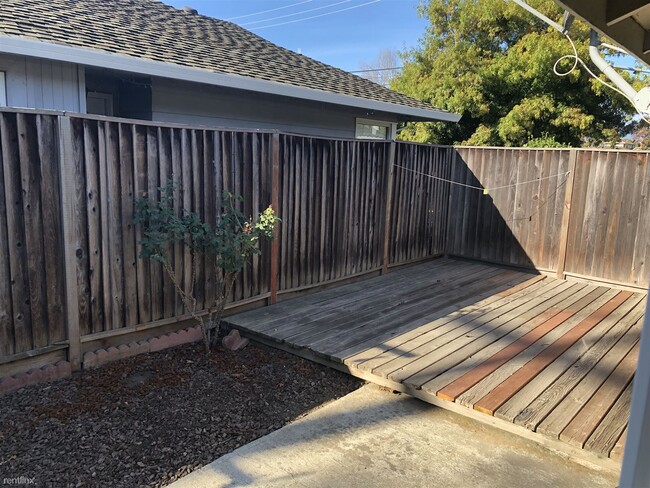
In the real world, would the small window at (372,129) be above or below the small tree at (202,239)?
above

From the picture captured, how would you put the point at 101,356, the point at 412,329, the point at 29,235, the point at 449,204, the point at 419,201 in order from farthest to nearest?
the point at 449,204, the point at 419,201, the point at 412,329, the point at 101,356, the point at 29,235

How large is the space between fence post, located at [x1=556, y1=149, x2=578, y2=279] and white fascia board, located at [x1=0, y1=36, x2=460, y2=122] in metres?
2.87

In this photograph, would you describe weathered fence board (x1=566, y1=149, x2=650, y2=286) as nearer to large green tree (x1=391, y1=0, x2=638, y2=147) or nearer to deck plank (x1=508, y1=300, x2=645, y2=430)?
deck plank (x1=508, y1=300, x2=645, y2=430)

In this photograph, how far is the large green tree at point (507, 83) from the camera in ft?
40.4

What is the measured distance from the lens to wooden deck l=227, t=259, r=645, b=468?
304 centimetres

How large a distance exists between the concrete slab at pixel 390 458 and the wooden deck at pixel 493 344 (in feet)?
0.40

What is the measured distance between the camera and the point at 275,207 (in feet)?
16.3

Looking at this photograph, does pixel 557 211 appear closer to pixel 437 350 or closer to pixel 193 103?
pixel 437 350

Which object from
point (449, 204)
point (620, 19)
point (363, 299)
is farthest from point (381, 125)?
point (620, 19)

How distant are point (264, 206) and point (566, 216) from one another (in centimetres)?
432

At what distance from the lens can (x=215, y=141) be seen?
14.2 ft

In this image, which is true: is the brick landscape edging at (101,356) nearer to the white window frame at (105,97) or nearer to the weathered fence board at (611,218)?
the white window frame at (105,97)

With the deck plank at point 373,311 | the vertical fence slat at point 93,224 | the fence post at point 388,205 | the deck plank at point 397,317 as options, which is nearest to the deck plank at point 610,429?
the deck plank at point 397,317

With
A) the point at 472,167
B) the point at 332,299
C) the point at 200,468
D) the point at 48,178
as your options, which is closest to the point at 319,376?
the point at 200,468
